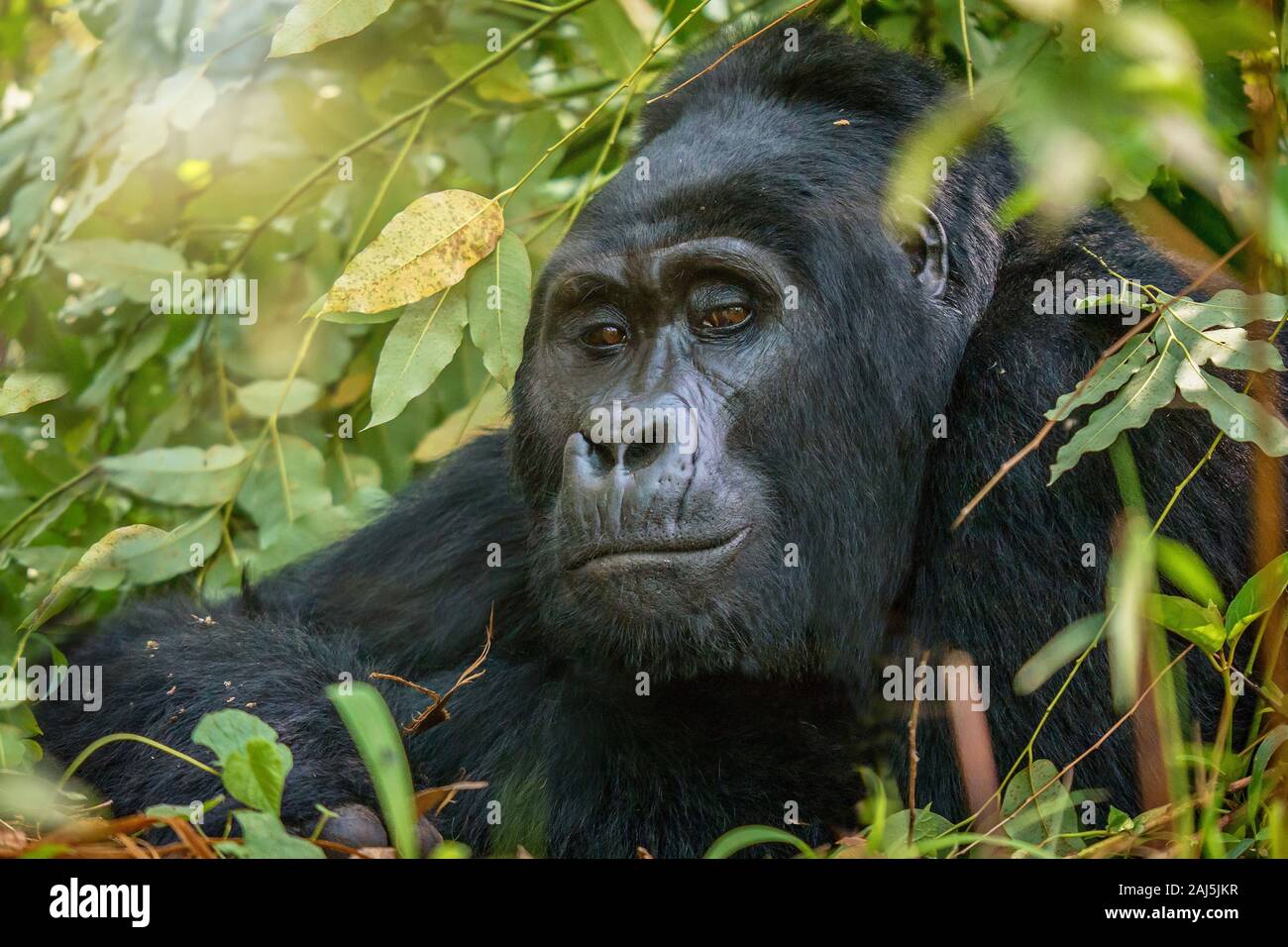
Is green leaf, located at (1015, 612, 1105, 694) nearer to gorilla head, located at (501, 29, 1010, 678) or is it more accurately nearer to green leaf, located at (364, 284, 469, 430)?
gorilla head, located at (501, 29, 1010, 678)

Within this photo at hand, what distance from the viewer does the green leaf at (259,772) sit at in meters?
2.71

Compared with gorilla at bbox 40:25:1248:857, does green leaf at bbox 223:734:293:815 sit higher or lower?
lower

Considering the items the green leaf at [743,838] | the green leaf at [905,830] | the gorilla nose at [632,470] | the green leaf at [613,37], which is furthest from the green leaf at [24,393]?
the green leaf at [905,830]

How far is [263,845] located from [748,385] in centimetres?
169

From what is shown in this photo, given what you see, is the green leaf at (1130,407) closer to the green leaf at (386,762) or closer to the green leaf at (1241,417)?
the green leaf at (1241,417)

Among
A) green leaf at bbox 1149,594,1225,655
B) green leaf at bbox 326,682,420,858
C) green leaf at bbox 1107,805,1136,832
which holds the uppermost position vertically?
green leaf at bbox 1149,594,1225,655


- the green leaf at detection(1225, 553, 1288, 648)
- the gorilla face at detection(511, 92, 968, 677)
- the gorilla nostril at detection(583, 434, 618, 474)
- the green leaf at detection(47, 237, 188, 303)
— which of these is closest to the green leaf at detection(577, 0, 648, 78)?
the gorilla face at detection(511, 92, 968, 677)

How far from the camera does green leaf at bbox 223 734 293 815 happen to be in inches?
107

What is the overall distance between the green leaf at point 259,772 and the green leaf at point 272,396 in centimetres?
250

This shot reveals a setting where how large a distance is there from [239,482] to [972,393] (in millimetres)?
2565

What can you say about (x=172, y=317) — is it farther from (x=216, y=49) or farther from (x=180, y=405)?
(x=216, y=49)

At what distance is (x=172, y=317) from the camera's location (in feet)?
16.9

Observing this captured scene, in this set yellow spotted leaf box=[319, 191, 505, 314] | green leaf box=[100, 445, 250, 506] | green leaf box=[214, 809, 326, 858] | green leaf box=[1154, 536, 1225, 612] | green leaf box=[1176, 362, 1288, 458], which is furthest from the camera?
green leaf box=[100, 445, 250, 506]

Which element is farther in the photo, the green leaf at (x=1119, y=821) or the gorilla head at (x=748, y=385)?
the gorilla head at (x=748, y=385)
